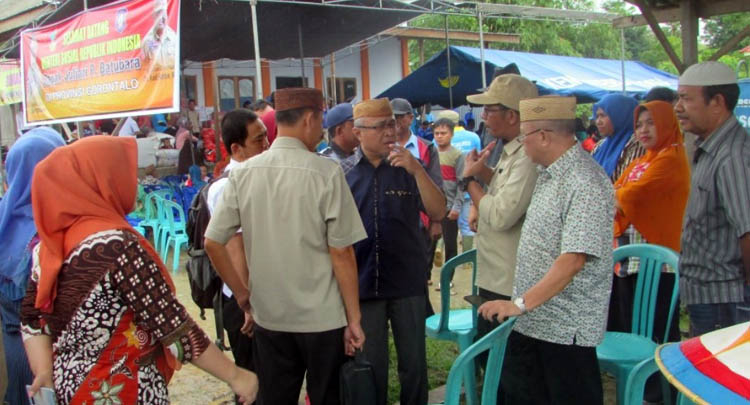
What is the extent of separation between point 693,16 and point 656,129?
2057mm

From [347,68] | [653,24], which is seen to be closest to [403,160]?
[653,24]

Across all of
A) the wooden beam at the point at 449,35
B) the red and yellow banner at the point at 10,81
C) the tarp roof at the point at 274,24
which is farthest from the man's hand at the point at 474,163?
the wooden beam at the point at 449,35

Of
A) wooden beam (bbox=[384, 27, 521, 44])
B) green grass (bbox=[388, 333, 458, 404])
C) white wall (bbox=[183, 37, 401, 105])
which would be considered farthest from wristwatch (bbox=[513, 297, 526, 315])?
wooden beam (bbox=[384, 27, 521, 44])

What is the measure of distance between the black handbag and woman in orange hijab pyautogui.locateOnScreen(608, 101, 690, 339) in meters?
1.61

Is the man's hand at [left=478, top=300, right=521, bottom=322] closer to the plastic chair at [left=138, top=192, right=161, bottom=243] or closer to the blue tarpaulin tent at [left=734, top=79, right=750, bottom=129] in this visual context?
the plastic chair at [left=138, top=192, right=161, bottom=243]

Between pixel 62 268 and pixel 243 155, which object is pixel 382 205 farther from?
pixel 62 268

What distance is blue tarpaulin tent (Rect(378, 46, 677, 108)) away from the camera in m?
10.8

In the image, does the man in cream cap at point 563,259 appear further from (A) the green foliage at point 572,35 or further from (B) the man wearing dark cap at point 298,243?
(A) the green foliage at point 572,35

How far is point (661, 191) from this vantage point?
3.29 metres

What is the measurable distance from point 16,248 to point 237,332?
115 centimetres

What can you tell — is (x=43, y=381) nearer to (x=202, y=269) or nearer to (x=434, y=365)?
(x=202, y=269)

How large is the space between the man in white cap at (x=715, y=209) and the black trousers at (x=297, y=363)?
1.57 m

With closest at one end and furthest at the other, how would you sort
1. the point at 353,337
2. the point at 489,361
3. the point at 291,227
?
the point at 489,361 → the point at 291,227 → the point at 353,337

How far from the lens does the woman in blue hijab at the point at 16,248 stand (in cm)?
248
